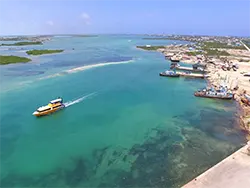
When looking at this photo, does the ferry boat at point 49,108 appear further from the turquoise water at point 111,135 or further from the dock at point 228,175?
the dock at point 228,175

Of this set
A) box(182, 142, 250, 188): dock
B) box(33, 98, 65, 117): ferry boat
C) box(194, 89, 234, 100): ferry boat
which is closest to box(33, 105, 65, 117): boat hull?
box(33, 98, 65, 117): ferry boat

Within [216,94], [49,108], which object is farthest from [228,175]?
[49,108]

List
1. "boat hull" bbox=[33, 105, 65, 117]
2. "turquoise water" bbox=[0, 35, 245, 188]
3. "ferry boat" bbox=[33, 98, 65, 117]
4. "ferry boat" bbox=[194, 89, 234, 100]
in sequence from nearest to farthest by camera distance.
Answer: "turquoise water" bbox=[0, 35, 245, 188] < "boat hull" bbox=[33, 105, 65, 117] < "ferry boat" bbox=[33, 98, 65, 117] < "ferry boat" bbox=[194, 89, 234, 100]

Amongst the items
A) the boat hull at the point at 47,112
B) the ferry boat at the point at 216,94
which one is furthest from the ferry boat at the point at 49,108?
the ferry boat at the point at 216,94

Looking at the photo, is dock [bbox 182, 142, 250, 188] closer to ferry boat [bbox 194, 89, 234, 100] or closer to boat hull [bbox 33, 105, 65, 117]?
ferry boat [bbox 194, 89, 234, 100]

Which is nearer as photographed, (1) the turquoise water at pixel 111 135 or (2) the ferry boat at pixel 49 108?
(1) the turquoise water at pixel 111 135

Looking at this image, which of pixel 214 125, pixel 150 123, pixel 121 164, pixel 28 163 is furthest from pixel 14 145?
pixel 214 125
